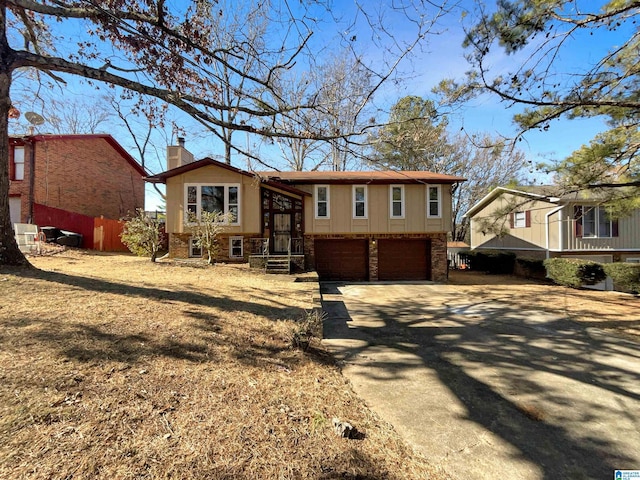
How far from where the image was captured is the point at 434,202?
15.1 metres

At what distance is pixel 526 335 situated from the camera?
679 centimetres

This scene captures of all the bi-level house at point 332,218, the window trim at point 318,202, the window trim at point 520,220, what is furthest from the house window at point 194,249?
the window trim at point 520,220

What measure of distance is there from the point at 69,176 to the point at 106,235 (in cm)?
435

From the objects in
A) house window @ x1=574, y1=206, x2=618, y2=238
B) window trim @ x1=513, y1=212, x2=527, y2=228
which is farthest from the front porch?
house window @ x1=574, y1=206, x2=618, y2=238

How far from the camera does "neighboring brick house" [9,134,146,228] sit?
15914 mm

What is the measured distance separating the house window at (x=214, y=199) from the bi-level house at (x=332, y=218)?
43 millimetres

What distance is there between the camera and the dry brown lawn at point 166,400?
2154 mm

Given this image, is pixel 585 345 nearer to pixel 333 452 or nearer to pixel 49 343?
pixel 333 452

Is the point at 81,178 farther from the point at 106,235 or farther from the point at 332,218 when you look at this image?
the point at 332,218

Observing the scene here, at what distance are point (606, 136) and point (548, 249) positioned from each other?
11.0 meters

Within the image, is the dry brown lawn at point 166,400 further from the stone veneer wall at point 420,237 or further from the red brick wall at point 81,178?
the red brick wall at point 81,178

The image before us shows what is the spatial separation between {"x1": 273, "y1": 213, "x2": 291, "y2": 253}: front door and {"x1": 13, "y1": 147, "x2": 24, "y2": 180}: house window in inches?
530

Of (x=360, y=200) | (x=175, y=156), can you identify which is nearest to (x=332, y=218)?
(x=360, y=200)

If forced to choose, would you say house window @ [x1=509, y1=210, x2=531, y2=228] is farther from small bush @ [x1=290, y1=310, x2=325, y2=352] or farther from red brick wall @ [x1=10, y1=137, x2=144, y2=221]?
red brick wall @ [x1=10, y1=137, x2=144, y2=221]
